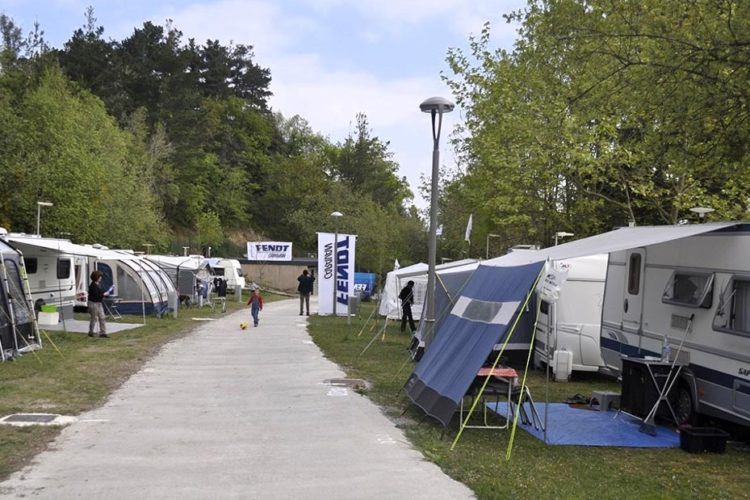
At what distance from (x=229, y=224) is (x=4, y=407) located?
64788 mm

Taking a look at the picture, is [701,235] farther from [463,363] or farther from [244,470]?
[244,470]

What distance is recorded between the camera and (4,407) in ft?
31.4

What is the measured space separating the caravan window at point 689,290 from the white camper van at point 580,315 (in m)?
4.19

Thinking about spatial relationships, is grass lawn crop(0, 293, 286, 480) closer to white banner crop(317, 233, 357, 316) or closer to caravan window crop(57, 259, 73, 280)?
caravan window crop(57, 259, 73, 280)

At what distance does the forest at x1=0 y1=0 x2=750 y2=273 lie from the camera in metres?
9.97

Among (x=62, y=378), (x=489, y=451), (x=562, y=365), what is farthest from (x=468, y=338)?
(x=62, y=378)

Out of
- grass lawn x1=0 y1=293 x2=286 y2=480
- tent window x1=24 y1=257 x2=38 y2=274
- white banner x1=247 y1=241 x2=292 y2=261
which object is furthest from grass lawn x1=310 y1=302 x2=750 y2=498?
white banner x1=247 y1=241 x2=292 y2=261

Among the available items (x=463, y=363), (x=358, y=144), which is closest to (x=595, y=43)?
(x=463, y=363)

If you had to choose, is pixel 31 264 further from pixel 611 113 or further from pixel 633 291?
pixel 633 291

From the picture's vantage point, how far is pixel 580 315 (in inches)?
572

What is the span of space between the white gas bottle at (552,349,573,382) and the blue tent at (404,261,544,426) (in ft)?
13.0

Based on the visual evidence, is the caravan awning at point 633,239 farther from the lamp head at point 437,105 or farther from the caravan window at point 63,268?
the caravan window at point 63,268

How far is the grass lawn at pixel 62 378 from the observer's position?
7.85 m

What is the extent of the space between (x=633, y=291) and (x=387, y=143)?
7251 centimetres
